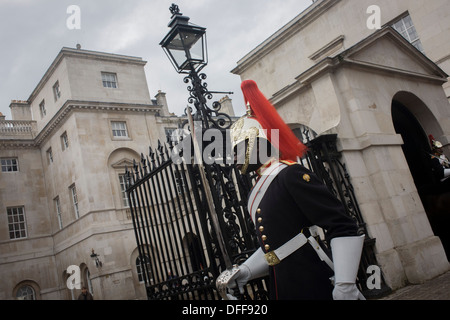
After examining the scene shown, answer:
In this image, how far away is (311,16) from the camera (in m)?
16.8

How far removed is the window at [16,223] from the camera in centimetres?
2586

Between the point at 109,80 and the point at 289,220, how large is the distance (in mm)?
26606

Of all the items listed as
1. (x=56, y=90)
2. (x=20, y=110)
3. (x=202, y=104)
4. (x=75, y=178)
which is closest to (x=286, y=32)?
(x=202, y=104)

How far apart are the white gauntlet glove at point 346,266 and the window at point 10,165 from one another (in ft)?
94.2

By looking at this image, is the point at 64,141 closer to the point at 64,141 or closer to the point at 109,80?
the point at 64,141

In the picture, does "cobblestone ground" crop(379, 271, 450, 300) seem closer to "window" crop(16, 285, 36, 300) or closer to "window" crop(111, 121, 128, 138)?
"window" crop(111, 121, 128, 138)

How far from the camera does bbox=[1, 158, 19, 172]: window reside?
87.5 ft

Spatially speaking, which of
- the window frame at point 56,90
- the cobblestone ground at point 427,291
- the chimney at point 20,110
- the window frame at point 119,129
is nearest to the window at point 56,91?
the window frame at point 56,90

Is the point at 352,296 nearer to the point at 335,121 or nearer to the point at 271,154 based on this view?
the point at 271,154

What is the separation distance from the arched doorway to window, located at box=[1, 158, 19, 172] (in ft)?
84.8

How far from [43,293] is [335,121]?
80.3 ft

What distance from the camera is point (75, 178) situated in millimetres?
24219

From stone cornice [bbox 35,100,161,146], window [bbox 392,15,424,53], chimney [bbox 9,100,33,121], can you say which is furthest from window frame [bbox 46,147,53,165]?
window [bbox 392,15,424,53]
